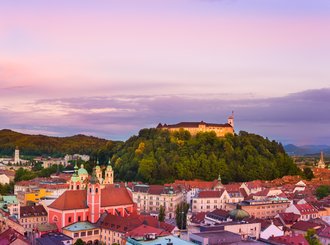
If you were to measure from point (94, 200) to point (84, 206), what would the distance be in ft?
3.40

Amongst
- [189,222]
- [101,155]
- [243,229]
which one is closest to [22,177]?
[101,155]

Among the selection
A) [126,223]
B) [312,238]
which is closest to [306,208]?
[312,238]

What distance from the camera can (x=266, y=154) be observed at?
8538cm

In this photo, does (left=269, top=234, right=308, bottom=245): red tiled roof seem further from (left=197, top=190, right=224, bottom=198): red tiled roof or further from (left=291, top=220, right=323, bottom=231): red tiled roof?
(left=197, top=190, right=224, bottom=198): red tiled roof

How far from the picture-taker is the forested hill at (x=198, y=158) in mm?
77875

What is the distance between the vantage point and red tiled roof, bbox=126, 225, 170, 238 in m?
38.2

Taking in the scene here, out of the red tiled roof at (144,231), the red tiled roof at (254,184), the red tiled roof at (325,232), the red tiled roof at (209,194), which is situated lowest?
the red tiled roof at (325,232)

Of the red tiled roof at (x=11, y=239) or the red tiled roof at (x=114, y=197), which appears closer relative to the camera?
the red tiled roof at (x=11, y=239)

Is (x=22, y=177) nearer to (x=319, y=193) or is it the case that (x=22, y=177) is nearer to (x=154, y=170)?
(x=154, y=170)

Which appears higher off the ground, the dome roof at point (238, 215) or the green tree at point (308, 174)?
the green tree at point (308, 174)

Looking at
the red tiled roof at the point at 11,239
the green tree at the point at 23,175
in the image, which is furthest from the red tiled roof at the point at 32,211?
the green tree at the point at 23,175

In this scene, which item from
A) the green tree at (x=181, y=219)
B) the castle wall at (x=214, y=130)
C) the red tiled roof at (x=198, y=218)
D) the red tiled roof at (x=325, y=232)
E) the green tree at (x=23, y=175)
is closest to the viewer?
the red tiled roof at (x=325, y=232)

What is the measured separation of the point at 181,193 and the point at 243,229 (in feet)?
70.0

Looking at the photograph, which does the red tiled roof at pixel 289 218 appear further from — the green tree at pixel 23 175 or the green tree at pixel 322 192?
the green tree at pixel 23 175
